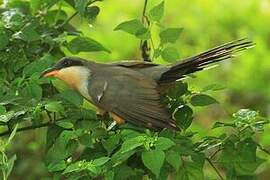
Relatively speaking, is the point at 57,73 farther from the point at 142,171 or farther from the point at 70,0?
the point at 142,171

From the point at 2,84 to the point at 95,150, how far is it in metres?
0.35

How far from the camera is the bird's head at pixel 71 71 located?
213 centimetres

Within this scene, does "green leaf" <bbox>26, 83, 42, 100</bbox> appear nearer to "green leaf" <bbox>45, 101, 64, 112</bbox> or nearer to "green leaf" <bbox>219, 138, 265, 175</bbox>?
"green leaf" <bbox>45, 101, 64, 112</bbox>

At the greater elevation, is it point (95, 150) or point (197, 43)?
point (95, 150)

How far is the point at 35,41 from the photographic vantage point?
215cm

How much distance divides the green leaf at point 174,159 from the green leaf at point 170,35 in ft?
1.56

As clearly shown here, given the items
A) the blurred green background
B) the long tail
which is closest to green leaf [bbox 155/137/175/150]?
the long tail

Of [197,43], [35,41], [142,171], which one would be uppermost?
[35,41]

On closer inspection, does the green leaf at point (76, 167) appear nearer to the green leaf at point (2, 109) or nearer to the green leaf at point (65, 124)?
the green leaf at point (65, 124)

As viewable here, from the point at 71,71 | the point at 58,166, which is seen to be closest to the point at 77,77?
the point at 71,71

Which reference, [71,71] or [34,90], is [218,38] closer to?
[71,71]

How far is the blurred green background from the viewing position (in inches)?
185

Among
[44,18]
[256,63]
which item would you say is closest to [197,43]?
[256,63]

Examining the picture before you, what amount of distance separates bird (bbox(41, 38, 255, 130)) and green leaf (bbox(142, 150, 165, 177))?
0.28 metres
